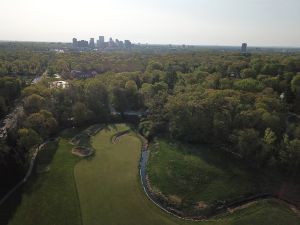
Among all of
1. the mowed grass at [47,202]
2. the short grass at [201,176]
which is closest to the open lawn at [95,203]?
the mowed grass at [47,202]

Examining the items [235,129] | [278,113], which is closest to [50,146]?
[235,129]

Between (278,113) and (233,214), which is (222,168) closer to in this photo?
(233,214)

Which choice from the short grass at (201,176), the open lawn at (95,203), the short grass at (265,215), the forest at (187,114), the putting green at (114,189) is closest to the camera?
the open lawn at (95,203)

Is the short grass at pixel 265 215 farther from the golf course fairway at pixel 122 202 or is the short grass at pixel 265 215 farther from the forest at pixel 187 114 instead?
the forest at pixel 187 114

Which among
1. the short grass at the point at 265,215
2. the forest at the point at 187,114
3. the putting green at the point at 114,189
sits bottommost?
the short grass at the point at 265,215

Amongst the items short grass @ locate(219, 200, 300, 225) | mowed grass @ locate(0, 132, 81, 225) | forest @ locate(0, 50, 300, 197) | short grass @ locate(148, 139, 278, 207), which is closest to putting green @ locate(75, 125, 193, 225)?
mowed grass @ locate(0, 132, 81, 225)

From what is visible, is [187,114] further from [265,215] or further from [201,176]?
[265,215]

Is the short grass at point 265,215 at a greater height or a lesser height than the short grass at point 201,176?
lesser

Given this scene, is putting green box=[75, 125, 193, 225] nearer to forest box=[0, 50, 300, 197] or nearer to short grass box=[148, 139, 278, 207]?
short grass box=[148, 139, 278, 207]
